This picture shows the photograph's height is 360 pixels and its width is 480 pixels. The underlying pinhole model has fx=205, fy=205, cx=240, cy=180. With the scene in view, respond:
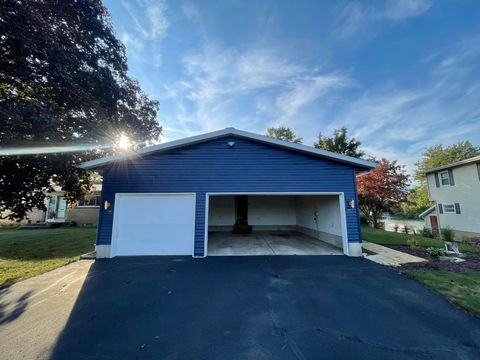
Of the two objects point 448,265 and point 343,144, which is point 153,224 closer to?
point 448,265

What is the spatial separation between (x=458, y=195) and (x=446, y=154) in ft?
73.9

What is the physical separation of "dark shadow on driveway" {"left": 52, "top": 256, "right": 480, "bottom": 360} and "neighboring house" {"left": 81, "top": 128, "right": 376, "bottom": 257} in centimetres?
161

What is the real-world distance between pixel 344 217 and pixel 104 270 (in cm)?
789

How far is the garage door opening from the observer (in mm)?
7959

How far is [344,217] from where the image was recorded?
24.6ft

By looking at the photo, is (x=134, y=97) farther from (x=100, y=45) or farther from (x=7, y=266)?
(x=7, y=266)

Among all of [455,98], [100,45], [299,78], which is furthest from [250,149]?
[455,98]

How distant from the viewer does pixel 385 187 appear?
17.5 metres

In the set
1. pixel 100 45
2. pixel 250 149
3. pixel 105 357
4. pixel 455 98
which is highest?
pixel 100 45

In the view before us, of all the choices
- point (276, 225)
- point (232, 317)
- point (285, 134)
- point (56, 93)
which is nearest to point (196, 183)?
point (232, 317)

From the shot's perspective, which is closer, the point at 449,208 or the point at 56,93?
the point at 56,93

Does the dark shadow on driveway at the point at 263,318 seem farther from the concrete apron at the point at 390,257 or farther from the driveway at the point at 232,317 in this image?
the concrete apron at the point at 390,257

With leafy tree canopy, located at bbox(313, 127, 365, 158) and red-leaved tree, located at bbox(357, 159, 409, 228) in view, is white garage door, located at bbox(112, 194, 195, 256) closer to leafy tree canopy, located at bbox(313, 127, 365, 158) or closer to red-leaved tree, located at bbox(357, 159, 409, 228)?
red-leaved tree, located at bbox(357, 159, 409, 228)

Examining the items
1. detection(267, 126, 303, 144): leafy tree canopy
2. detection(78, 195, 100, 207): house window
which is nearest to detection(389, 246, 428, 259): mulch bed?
detection(267, 126, 303, 144): leafy tree canopy
